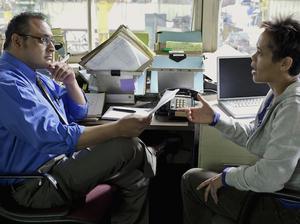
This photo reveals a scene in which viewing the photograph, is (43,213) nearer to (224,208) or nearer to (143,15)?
(224,208)

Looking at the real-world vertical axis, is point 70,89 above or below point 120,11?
below

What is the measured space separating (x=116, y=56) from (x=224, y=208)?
1.08 m

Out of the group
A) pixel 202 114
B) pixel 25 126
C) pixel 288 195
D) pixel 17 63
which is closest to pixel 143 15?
pixel 202 114

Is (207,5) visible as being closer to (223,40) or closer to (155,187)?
(223,40)

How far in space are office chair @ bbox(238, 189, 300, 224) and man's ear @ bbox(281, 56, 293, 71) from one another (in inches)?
18.1

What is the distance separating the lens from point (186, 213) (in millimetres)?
1745

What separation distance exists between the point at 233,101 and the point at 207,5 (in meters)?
0.98

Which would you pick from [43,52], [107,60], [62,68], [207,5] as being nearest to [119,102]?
[107,60]

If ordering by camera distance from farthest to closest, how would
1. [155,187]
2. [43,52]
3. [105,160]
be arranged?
[155,187], [43,52], [105,160]

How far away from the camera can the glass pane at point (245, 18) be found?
8.93ft

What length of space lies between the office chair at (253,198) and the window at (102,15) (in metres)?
1.67

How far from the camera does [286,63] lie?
1.42m

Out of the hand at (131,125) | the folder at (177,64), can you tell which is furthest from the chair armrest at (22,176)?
the folder at (177,64)

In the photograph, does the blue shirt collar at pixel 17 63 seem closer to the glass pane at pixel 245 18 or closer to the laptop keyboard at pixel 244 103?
the laptop keyboard at pixel 244 103
